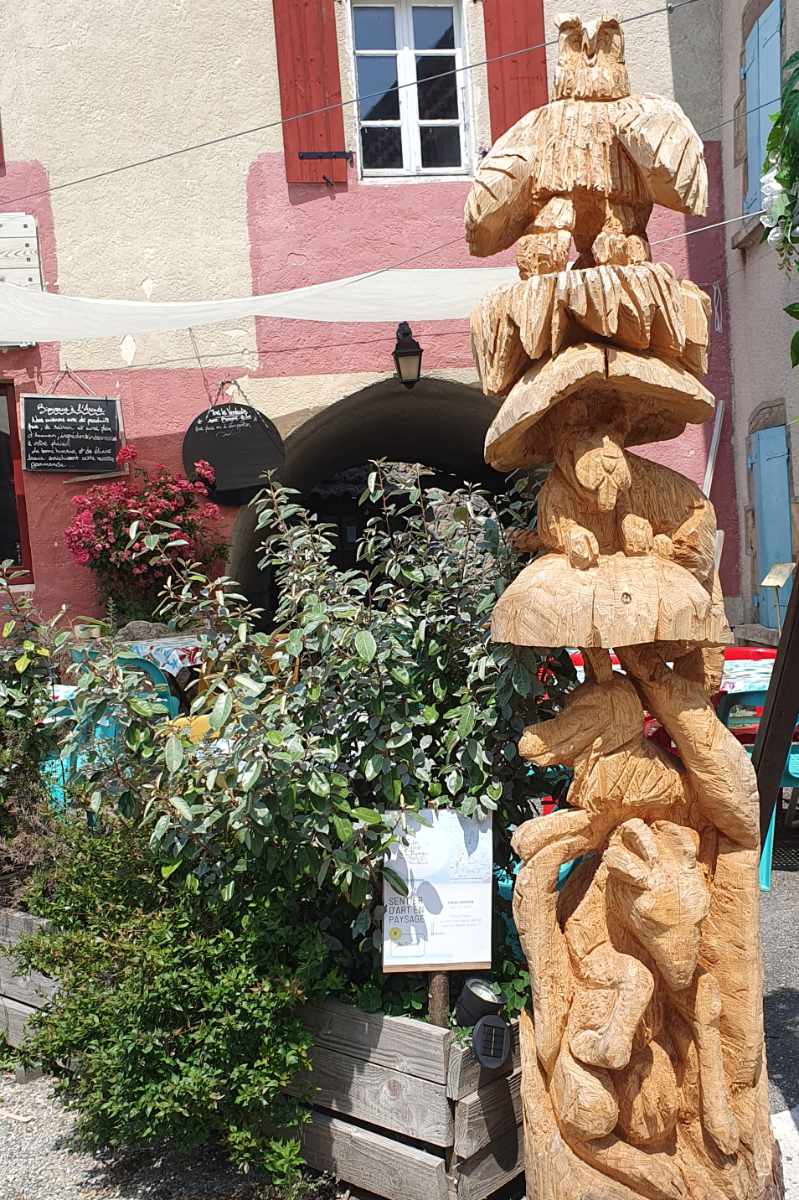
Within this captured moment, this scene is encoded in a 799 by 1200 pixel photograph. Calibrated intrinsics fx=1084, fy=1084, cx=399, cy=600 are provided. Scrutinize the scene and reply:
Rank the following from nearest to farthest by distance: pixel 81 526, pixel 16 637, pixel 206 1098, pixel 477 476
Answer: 1. pixel 206 1098
2. pixel 16 637
3. pixel 81 526
4. pixel 477 476

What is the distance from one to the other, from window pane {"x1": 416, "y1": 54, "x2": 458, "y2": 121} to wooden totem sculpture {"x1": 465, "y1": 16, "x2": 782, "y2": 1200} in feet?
16.2

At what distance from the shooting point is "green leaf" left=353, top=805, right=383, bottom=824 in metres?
2.80

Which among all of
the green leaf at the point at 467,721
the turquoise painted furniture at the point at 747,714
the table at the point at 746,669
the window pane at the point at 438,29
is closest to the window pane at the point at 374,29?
the window pane at the point at 438,29

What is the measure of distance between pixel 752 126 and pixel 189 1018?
5.99m

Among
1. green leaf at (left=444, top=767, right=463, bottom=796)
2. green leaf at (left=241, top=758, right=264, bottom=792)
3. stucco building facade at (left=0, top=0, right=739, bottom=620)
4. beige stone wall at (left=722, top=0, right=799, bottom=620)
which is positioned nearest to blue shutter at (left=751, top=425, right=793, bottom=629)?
beige stone wall at (left=722, top=0, right=799, bottom=620)

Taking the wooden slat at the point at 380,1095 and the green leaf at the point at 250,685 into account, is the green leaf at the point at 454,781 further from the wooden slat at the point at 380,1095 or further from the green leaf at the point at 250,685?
the wooden slat at the point at 380,1095

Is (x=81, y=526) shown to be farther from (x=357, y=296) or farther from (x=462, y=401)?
(x=462, y=401)

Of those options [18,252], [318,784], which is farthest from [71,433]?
[318,784]

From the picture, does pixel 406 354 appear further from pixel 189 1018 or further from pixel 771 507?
pixel 189 1018

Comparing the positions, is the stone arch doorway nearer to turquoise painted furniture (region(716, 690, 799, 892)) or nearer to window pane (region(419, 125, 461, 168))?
window pane (region(419, 125, 461, 168))

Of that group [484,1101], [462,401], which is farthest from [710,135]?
[484,1101]

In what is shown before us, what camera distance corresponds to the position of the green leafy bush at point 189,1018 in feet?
9.09

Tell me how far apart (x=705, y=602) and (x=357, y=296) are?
4.17m

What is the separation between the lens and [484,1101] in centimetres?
279
